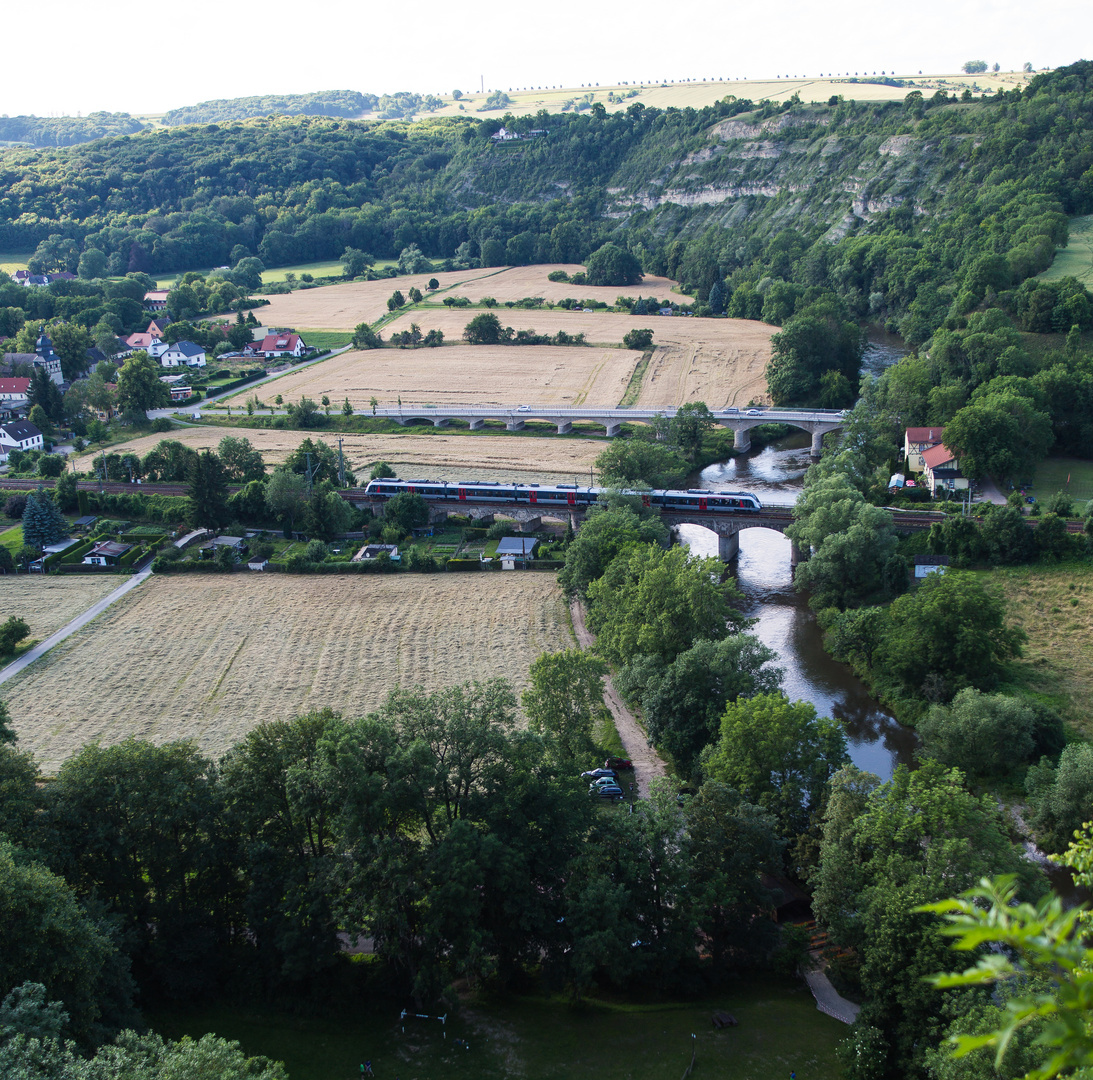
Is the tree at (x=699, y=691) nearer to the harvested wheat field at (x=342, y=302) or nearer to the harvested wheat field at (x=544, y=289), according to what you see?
the harvested wheat field at (x=544, y=289)

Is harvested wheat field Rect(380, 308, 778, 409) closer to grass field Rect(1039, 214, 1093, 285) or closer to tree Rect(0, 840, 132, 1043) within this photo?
grass field Rect(1039, 214, 1093, 285)

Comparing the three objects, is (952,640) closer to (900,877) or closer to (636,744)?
(636,744)

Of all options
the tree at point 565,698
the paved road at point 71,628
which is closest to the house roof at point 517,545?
the paved road at point 71,628

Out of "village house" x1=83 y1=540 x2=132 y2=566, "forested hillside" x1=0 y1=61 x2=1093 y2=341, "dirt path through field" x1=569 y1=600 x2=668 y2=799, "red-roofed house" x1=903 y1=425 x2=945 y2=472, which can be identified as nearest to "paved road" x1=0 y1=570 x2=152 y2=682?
"village house" x1=83 y1=540 x2=132 y2=566

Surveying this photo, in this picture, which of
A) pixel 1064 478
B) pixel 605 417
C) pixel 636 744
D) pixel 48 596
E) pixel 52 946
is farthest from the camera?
pixel 605 417

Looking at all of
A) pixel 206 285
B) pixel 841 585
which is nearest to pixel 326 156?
pixel 206 285

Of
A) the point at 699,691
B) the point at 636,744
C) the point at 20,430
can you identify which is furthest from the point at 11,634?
the point at 20,430
